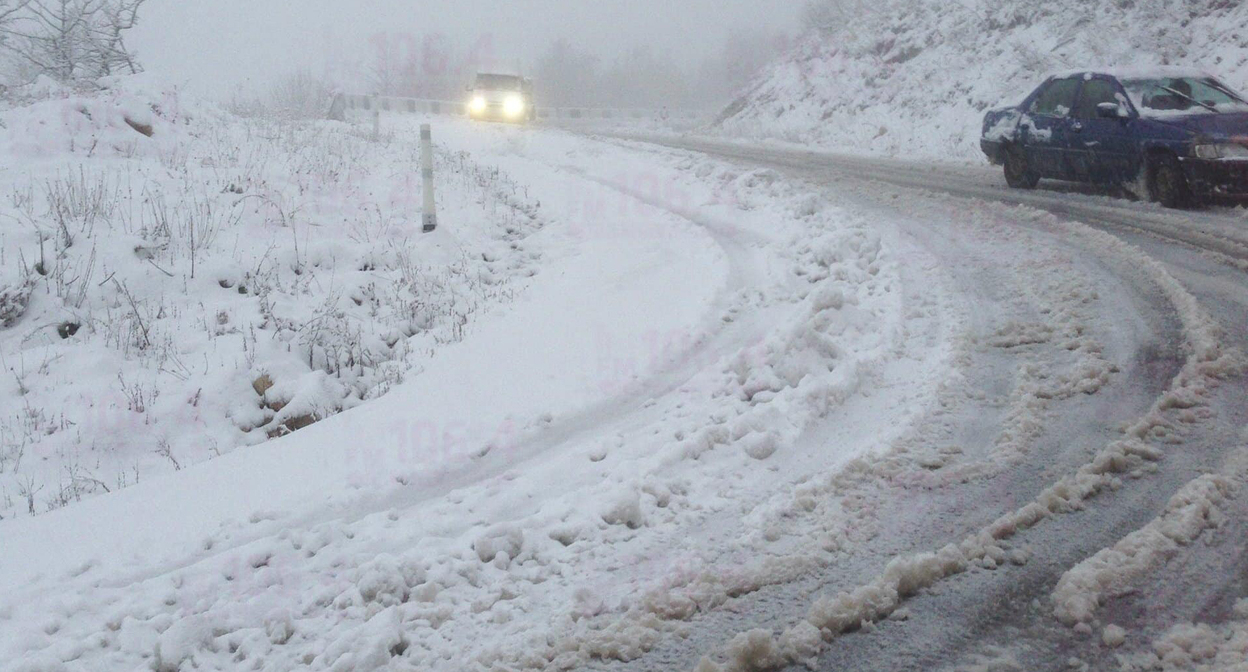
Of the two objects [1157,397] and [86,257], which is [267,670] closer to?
Result: [1157,397]

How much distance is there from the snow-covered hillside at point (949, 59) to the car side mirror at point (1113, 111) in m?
2.68

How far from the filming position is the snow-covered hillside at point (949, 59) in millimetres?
16250

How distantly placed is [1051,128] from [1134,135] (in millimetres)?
1520

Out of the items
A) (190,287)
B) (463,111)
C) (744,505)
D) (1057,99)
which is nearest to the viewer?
(744,505)

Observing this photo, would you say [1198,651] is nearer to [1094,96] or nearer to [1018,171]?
[1094,96]

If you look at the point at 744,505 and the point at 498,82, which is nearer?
the point at 744,505

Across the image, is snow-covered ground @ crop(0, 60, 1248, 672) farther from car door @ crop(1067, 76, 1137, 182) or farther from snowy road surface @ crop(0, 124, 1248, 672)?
car door @ crop(1067, 76, 1137, 182)

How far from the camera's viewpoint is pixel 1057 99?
10977 millimetres

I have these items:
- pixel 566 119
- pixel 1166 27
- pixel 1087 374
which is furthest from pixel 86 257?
pixel 566 119

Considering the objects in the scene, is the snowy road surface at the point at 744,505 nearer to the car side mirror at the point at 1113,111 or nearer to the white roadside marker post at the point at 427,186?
the white roadside marker post at the point at 427,186

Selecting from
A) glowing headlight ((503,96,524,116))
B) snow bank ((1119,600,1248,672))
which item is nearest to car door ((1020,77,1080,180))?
snow bank ((1119,600,1248,672))

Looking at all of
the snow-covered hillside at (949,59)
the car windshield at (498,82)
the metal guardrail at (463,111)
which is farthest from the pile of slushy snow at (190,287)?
the metal guardrail at (463,111)

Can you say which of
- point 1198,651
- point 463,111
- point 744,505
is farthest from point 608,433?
point 463,111

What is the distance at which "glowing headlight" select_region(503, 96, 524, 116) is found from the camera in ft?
88.0
